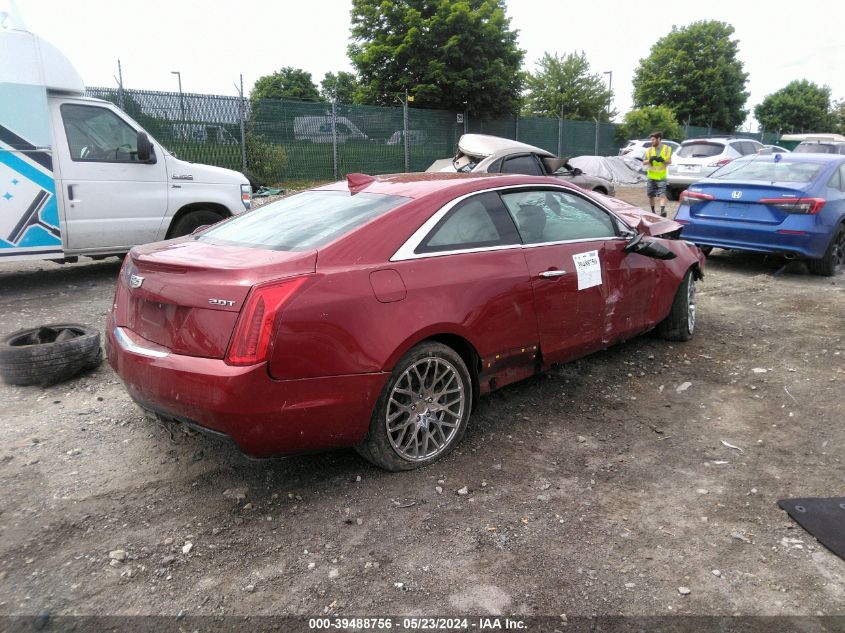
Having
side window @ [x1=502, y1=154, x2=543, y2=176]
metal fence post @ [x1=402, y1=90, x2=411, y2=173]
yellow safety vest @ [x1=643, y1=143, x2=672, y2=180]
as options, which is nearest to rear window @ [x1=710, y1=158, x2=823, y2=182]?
side window @ [x1=502, y1=154, x2=543, y2=176]

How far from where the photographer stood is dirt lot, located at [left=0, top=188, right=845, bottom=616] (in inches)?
101

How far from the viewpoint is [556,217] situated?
4324 mm

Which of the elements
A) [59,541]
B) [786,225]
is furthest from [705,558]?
[786,225]

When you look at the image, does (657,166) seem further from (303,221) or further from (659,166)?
(303,221)

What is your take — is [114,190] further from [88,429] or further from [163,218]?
[88,429]

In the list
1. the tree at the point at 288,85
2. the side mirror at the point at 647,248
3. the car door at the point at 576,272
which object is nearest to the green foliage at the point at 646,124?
the side mirror at the point at 647,248

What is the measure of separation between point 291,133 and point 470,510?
16.2 meters

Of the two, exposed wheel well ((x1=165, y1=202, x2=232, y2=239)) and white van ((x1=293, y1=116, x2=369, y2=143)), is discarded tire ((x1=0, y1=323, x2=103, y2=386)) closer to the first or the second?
exposed wheel well ((x1=165, y1=202, x2=232, y2=239))

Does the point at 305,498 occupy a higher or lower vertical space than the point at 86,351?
lower

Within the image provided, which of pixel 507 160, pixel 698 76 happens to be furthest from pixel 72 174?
pixel 698 76

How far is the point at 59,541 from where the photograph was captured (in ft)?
9.43

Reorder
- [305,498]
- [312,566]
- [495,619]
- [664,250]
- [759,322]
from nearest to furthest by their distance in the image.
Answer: [495,619] < [312,566] < [305,498] < [664,250] < [759,322]

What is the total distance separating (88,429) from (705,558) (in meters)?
3.43

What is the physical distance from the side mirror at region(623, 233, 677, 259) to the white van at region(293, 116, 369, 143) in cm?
→ 1476
